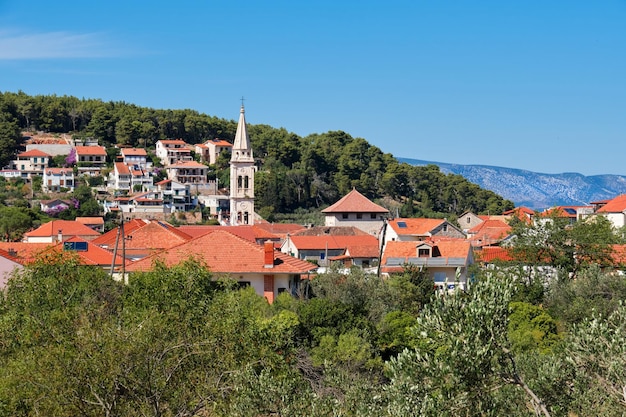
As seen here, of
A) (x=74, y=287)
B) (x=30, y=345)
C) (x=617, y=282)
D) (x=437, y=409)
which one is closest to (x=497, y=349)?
(x=437, y=409)

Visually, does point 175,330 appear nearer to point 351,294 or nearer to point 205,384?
point 205,384

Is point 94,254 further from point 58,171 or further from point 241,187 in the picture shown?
point 58,171

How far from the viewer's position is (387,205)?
115938mm

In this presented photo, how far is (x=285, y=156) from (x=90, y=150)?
28029 millimetres

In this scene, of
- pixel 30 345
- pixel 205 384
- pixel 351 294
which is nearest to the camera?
pixel 205 384

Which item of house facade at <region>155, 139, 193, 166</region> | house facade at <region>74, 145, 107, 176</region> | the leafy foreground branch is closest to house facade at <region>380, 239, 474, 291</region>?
the leafy foreground branch

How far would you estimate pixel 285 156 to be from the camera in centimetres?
13400

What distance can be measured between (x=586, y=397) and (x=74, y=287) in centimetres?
1159

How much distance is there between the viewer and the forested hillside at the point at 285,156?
384 ft

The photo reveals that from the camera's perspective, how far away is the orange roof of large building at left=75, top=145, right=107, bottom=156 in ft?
395

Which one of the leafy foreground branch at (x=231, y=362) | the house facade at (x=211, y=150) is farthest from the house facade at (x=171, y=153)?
the leafy foreground branch at (x=231, y=362)

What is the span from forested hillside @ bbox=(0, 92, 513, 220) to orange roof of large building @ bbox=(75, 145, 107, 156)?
333 inches

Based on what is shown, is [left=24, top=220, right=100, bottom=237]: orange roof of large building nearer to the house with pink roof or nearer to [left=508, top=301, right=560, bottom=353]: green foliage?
the house with pink roof

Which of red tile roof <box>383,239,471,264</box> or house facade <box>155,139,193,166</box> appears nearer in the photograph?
red tile roof <box>383,239,471,264</box>
